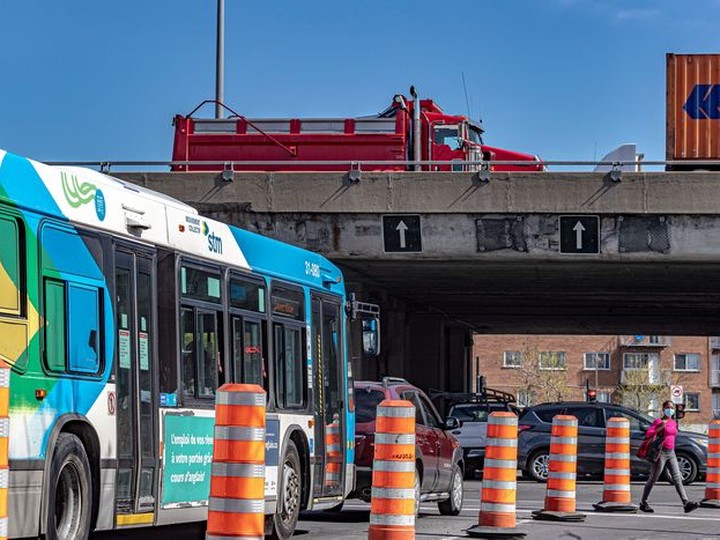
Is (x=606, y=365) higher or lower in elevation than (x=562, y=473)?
lower

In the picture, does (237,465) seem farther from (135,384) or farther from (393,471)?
(393,471)

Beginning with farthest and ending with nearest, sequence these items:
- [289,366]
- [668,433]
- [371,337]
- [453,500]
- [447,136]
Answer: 1. [447,136]
2. [668,433]
3. [453,500]
4. [371,337]
5. [289,366]

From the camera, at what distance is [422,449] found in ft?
59.9

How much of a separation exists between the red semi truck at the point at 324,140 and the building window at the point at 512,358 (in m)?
79.6

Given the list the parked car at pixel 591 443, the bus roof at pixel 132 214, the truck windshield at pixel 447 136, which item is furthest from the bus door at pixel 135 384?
the truck windshield at pixel 447 136

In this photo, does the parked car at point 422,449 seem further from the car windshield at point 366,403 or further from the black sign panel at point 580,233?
the black sign panel at point 580,233

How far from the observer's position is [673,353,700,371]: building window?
11356cm

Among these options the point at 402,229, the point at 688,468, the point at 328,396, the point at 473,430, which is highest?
the point at 402,229

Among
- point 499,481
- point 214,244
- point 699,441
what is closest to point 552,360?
point 699,441

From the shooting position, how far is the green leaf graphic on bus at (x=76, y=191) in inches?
432

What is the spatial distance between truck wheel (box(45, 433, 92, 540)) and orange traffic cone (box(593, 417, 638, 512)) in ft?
33.5

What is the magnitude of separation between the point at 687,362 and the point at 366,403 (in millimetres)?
98784

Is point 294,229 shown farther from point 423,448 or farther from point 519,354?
point 519,354

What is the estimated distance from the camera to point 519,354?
112000mm
